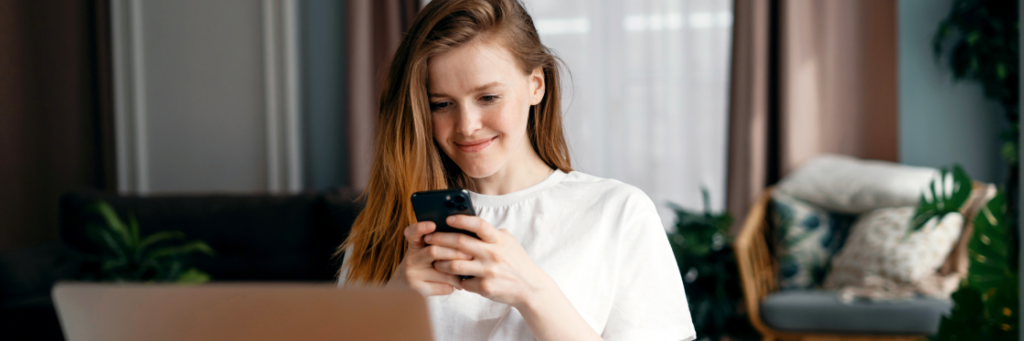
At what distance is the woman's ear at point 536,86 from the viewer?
2.90 feet

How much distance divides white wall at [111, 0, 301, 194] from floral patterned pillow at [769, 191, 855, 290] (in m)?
2.44

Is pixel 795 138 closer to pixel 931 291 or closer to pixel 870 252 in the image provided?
pixel 870 252

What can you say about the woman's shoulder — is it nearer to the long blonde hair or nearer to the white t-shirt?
the white t-shirt

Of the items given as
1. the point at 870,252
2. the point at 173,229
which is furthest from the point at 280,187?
the point at 870,252

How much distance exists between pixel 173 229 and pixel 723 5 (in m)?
2.67

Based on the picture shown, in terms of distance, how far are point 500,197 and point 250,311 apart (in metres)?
0.50

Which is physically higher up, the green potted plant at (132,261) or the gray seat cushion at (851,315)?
the green potted plant at (132,261)

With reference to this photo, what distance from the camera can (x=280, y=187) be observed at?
343 centimetres

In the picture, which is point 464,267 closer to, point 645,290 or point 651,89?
point 645,290

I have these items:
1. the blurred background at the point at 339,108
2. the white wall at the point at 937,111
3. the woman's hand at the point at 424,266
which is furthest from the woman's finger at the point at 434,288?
the white wall at the point at 937,111

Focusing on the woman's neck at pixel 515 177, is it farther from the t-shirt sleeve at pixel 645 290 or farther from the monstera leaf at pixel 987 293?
the monstera leaf at pixel 987 293

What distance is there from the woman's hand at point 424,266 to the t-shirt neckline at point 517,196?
25 cm

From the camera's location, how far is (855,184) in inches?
100

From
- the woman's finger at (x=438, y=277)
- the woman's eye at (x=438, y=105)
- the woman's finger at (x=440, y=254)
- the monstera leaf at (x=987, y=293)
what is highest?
the woman's eye at (x=438, y=105)
